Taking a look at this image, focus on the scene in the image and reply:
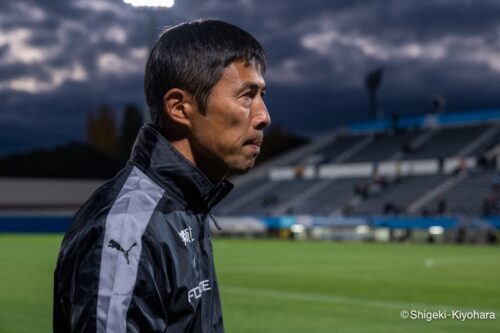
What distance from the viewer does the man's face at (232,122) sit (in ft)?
7.45

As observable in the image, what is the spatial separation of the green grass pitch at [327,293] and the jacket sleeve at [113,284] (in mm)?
8429

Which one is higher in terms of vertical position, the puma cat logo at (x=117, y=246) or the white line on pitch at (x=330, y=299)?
the white line on pitch at (x=330, y=299)

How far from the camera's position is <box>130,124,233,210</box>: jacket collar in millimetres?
2252

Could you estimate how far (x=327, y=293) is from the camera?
15.1 metres

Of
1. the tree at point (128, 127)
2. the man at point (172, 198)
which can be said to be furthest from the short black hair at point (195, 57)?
the tree at point (128, 127)

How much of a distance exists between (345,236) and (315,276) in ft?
89.0

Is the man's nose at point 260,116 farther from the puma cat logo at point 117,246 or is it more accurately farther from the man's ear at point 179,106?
the puma cat logo at point 117,246

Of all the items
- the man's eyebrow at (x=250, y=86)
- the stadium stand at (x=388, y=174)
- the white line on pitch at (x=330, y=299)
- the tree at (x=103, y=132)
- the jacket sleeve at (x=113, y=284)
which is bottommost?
the jacket sleeve at (x=113, y=284)

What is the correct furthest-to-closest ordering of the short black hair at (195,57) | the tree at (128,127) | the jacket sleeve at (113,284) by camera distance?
the tree at (128,127), the short black hair at (195,57), the jacket sleeve at (113,284)

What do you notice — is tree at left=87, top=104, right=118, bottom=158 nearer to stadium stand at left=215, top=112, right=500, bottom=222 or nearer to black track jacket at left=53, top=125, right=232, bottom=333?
stadium stand at left=215, top=112, right=500, bottom=222

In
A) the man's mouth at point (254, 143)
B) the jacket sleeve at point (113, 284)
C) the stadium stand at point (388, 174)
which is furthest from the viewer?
the stadium stand at point (388, 174)

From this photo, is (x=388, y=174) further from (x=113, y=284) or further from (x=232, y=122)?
(x=113, y=284)

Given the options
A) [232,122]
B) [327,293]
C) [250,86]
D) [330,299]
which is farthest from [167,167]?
[327,293]

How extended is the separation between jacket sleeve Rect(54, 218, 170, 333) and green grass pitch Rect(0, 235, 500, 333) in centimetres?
843
